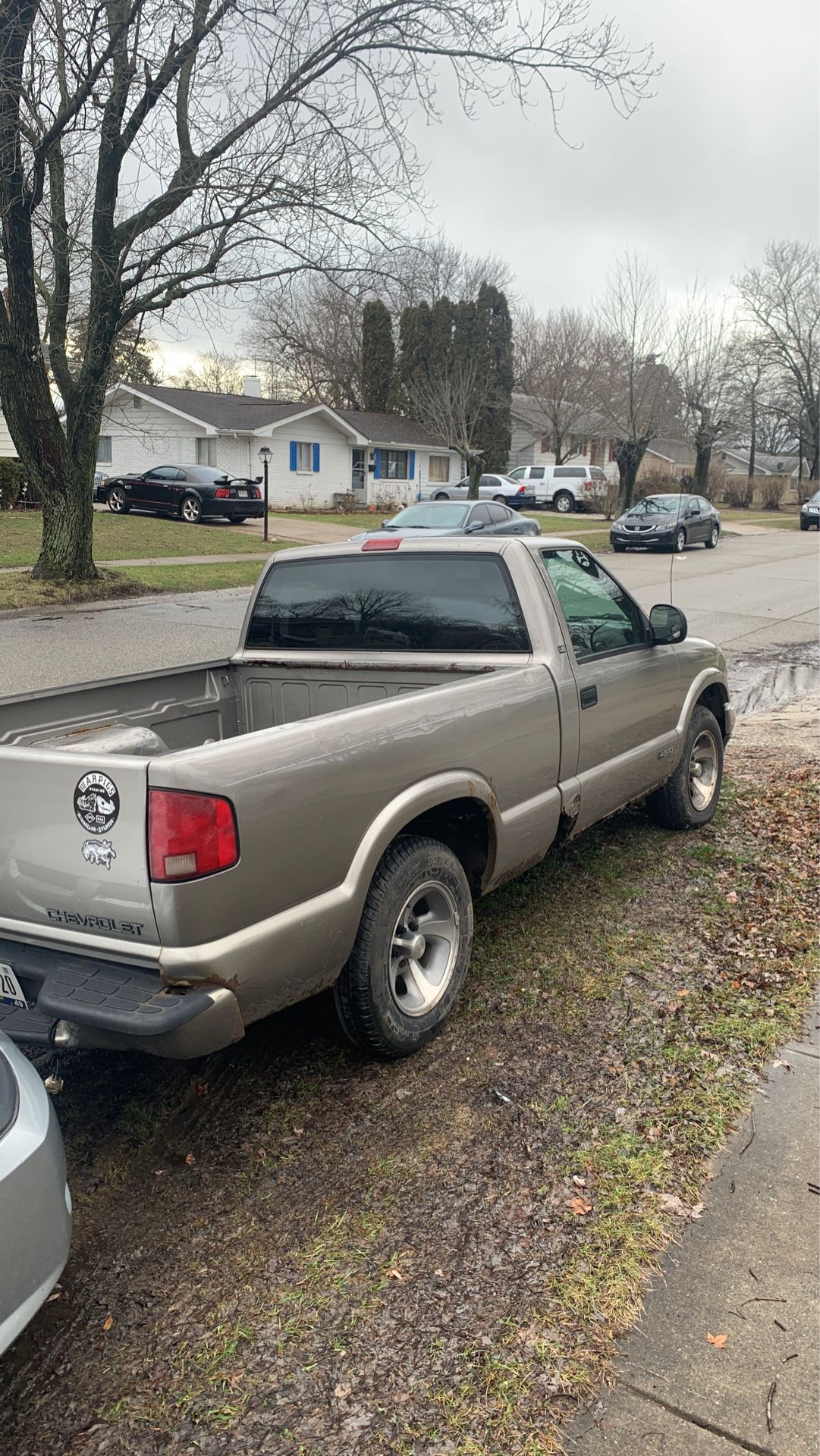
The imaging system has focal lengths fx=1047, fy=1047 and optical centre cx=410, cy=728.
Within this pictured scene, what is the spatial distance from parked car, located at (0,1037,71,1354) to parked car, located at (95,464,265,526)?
29.8 meters

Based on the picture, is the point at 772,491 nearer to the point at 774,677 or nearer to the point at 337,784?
the point at 774,677

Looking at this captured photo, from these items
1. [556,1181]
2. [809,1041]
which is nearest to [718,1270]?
[556,1181]

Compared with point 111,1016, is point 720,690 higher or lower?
higher

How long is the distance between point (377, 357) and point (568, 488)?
14.1m

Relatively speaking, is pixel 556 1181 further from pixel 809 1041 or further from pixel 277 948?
pixel 809 1041

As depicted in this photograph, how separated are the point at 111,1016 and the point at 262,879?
0.50 meters

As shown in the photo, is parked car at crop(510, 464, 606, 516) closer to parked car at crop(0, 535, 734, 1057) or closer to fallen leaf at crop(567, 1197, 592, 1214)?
parked car at crop(0, 535, 734, 1057)

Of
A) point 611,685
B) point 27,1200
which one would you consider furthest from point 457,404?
point 27,1200

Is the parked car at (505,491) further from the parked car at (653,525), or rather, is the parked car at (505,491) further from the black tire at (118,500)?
the parked car at (653,525)

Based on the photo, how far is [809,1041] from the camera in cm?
365

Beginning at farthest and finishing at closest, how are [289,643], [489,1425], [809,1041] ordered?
[289,643]
[809,1041]
[489,1425]

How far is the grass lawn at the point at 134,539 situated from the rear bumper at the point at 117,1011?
1783cm

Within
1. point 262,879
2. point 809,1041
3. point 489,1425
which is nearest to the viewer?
point 489,1425

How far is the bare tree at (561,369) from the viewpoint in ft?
169
